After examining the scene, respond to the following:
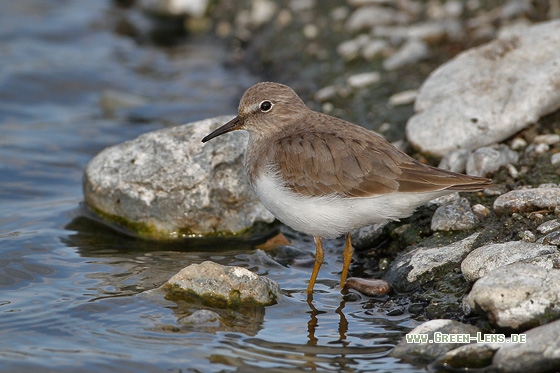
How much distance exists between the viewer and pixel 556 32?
9.05 meters

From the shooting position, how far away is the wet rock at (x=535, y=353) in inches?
198

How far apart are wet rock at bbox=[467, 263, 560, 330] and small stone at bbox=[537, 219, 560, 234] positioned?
1025 mm

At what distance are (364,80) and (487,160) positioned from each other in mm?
3637

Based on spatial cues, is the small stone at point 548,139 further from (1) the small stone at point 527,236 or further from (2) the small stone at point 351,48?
(2) the small stone at point 351,48

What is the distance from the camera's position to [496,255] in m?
6.30

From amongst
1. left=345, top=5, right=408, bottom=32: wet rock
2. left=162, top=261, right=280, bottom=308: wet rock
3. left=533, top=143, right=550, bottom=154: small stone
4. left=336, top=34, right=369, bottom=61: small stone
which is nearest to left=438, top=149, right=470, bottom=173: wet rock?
left=533, top=143, right=550, bottom=154: small stone

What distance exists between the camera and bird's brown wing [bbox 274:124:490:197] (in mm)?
6695

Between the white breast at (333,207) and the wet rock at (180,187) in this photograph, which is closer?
the white breast at (333,207)

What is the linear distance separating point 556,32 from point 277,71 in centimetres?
520

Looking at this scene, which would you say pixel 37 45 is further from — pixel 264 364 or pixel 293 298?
pixel 264 364

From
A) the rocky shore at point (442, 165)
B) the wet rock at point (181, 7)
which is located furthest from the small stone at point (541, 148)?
the wet rock at point (181, 7)

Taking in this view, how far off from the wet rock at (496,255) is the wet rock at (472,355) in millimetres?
945

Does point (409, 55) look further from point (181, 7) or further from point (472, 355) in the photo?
point (181, 7)

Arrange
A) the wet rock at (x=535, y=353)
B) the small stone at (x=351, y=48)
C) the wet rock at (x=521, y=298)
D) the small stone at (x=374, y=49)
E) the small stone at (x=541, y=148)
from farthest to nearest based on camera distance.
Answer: the small stone at (x=351, y=48)
the small stone at (x=374, y=49)
the small stone at (x=541, y=148)
the wet rock at (x=521, y=298)
the wet rock at (x=535, y=353)
